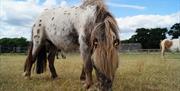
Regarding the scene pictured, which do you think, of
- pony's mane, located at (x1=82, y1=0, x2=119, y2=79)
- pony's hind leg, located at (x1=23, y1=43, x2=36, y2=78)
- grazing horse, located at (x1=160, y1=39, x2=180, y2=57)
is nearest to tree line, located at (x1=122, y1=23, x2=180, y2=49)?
grazing horse, located at (x1=160, y1=39, x2=180, y2=57)

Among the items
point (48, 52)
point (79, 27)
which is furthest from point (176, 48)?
point (79, 27)

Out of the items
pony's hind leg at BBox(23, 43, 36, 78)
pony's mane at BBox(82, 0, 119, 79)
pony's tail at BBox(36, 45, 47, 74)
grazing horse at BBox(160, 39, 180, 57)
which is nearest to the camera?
pony's mane at BBox(82, 0, 119, 79)

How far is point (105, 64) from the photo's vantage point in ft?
19.4

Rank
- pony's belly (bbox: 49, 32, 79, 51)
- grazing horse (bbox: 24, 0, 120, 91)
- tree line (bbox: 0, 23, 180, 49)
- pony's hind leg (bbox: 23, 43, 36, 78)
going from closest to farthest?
grazing horse (bbox: 24, 0, 120, 91) → pony's belly (bbox: 49, 32, 79, 51) → pony's hind leg (bbox: 23, 43, 36, 78) → tree line (bbox: 0, 23, 180, 49)

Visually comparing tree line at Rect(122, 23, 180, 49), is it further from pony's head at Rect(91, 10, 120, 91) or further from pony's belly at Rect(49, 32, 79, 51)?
pony's head at Rect(91, 10, 120, 91)

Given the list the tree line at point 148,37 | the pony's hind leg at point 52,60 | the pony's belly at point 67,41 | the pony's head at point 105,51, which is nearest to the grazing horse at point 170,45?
the pony's hind leg at point 52,60

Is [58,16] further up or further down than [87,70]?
further up

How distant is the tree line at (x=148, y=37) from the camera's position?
66562 mm

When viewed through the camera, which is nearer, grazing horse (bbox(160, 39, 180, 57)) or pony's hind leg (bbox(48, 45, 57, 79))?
pony's hind leg (bbox(48, 45, 57, 79))

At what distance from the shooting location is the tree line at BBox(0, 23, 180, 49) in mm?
66562

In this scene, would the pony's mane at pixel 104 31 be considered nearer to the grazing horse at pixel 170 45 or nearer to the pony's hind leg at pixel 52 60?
the pony's hind leg at pixel 52 60

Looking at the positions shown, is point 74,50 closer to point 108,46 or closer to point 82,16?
point 82,16

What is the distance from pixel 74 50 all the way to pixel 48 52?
6.81 feet

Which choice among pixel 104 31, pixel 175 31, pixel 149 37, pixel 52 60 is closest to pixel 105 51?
pixel 104 31
